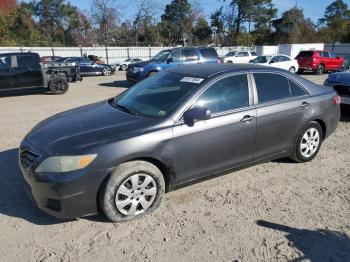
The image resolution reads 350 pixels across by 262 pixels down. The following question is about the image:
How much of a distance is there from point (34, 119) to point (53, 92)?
5240mm

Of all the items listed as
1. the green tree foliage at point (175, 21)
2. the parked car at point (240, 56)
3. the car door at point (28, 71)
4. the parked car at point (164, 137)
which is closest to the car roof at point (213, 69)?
the parked car at point (164, 137)

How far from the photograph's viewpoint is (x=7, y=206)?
3998 millimetres

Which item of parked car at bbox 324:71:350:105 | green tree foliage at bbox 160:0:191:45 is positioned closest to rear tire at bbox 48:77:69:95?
parked car at bbox 324:71:350:105

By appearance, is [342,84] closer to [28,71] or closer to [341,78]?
[341,78]

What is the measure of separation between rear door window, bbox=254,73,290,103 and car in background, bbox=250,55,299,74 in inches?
550

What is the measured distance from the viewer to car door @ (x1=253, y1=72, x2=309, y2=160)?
4.51 m

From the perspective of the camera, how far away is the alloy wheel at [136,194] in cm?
358

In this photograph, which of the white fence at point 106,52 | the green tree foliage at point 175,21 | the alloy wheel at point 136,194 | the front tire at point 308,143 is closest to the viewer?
the alloy wheel at point 136,194

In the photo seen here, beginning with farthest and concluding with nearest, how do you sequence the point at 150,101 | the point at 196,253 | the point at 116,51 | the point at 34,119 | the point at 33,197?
1. the point at 116,51
2. the point at 34,119
3. the point at 150,101
4. the point at 33,197
5. the point at 196,253

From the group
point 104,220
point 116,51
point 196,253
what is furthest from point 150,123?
point 116,51

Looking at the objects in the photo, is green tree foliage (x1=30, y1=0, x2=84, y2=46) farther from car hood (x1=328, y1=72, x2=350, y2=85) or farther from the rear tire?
car hood (x1=328, y1=72, x2=350, y2=85)

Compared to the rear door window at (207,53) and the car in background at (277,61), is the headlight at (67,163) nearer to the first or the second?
the rear door window at (207,53)

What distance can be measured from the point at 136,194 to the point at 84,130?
0.89 meters

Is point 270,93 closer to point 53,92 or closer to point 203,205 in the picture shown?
point 203,205
